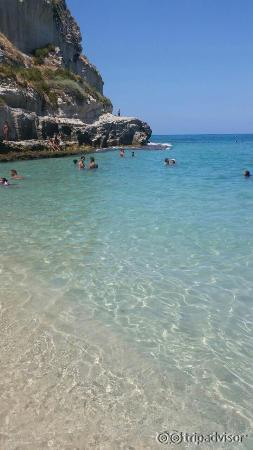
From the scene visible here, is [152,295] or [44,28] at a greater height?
[44,28]

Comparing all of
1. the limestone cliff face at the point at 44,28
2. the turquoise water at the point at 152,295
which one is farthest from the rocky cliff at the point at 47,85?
the turquoise water at the point at 152,295

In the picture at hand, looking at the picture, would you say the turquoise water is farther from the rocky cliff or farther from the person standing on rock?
the rocky cliff

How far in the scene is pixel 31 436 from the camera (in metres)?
4.01

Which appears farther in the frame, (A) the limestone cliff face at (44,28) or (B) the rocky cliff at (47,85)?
(A) the limestone cliff face at (44,28)

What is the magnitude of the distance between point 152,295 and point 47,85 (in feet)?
152

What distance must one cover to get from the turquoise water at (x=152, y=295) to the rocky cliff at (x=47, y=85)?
27.5 meters

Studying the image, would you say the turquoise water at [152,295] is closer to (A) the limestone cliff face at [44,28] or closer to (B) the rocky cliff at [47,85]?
(B) the rocky cliff at [47,85]

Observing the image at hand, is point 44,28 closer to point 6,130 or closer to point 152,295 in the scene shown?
point 6,130

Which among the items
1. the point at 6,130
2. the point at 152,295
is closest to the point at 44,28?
the point at 6,130

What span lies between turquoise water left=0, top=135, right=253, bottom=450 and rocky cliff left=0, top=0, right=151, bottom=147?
27.5 meters

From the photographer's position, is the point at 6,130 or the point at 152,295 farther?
the point at 6,130

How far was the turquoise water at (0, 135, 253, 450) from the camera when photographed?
461cm

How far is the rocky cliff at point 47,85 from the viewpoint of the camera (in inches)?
1639

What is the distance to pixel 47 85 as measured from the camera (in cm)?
4922
